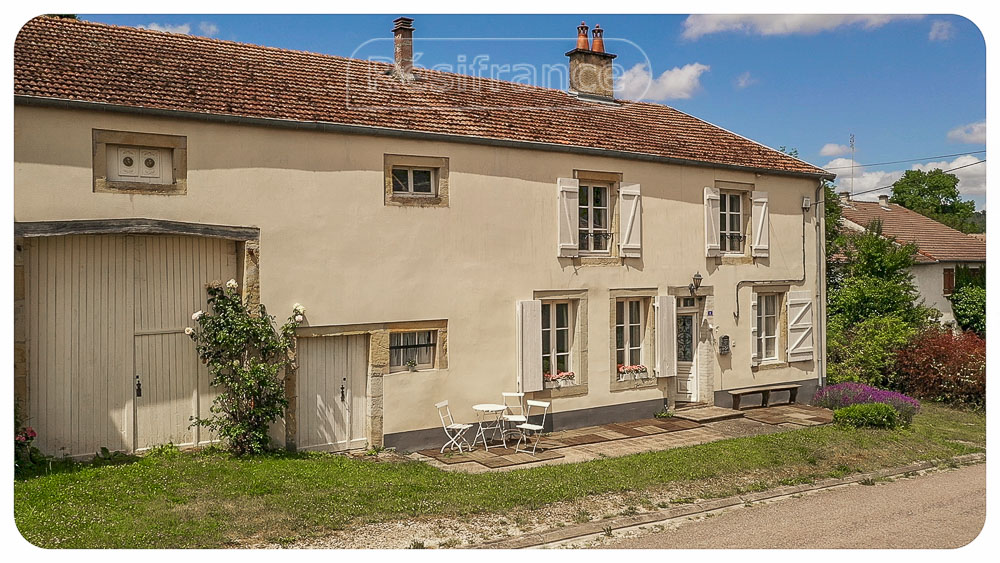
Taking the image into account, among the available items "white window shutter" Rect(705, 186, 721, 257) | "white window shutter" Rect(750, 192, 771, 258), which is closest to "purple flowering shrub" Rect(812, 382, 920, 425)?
"white window shutter" Rect(750, 192, 771, 258)

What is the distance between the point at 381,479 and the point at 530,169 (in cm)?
533

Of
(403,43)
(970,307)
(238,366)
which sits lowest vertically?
(238,366)

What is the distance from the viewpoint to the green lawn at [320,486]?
7281 mm

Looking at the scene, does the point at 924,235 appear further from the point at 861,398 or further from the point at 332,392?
the point at 332,392

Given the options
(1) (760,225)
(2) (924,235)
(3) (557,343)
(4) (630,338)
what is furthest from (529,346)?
(2) (924,235)

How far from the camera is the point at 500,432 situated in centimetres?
1198

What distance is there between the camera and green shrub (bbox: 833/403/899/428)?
41.2ft

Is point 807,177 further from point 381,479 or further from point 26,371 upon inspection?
point 26,371

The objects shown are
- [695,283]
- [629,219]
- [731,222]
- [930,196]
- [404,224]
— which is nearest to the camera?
[404,224]

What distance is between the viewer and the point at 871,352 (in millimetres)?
16719

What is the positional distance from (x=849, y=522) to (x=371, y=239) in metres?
6.45

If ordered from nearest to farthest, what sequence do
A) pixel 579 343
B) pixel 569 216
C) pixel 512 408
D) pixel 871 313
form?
pixel 512 408 < pixel 569 216 < pixel 579 343 < pixel 871 313

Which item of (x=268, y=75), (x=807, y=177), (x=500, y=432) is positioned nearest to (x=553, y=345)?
(x=500, y=432)

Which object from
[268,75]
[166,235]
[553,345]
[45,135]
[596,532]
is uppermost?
[268,75]
